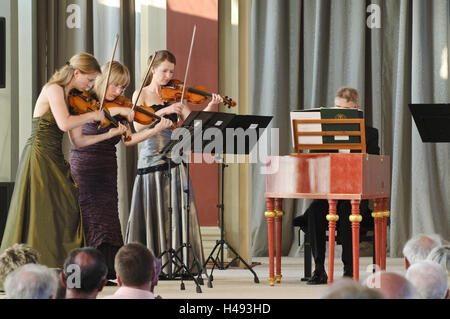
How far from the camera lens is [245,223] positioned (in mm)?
6312

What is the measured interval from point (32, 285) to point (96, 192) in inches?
106

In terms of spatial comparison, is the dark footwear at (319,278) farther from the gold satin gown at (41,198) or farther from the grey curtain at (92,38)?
the grey curtain at (92,38)

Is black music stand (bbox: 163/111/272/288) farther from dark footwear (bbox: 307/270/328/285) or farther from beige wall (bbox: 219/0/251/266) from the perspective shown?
Answer: beige wall (bbox: 219/0/251/266)

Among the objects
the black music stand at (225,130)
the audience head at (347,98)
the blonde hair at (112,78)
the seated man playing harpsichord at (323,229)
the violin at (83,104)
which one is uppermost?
the blonde hair at (112,78)

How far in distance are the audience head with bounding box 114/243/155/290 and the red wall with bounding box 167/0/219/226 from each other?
3677mm

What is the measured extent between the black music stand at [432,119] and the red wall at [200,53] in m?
2.43

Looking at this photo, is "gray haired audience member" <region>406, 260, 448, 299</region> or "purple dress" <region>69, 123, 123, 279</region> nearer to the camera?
"gray haired audience member" <region>406, 260, 448, 299</region>

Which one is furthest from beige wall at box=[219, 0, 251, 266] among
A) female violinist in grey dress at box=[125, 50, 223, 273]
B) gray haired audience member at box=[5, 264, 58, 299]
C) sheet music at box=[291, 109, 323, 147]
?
gray haired audience member at box=[5, 264, 58, 299]

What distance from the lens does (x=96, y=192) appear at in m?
4.94

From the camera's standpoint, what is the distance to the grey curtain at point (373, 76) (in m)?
7.00

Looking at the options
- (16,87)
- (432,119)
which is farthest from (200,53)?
(432,119)

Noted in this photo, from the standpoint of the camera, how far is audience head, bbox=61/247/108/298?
8.21ft

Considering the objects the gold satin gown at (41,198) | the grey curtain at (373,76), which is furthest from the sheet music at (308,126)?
the grey curtain at (373,76)
